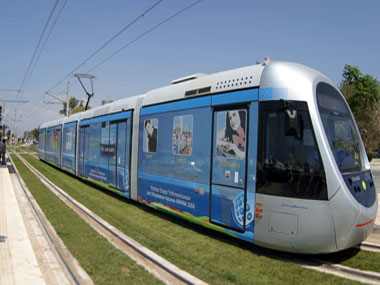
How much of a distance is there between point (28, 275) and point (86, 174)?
1004 cm

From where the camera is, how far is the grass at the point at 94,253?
496 cm

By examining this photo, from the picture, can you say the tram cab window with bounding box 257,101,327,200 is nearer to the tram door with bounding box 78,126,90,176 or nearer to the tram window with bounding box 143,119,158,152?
the tram window with bounding box 143,119,158,152

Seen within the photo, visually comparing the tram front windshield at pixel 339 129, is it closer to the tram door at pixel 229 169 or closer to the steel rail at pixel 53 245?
the tram door at pixel 229 169

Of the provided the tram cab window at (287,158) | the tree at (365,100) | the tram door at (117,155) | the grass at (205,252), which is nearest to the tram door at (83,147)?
the tram door at (117,155)

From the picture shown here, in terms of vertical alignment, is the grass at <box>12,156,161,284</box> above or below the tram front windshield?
below

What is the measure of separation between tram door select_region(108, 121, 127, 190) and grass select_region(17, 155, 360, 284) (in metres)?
1.46

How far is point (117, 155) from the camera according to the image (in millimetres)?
11273

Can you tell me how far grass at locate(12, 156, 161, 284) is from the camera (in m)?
4.96

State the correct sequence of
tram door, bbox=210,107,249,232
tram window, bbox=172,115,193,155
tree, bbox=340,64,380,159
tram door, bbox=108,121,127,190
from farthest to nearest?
tree, bbox=340,64,380,159 < tram door, bbox=108,121,127,190 < tram window, bbox=172,115,193,155 < tram door, bbox=210,107,249,232

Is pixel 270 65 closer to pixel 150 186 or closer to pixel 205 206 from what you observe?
pixel 205 206

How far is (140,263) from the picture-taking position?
18.4 feet

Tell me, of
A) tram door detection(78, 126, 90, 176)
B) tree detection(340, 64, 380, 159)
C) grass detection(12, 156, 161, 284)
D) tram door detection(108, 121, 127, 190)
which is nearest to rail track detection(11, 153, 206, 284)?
grass detection(12, 156, 161, 284)

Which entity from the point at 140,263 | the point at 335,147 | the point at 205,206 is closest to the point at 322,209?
the point at 335,147

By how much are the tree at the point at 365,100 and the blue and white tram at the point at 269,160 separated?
29.2 m
